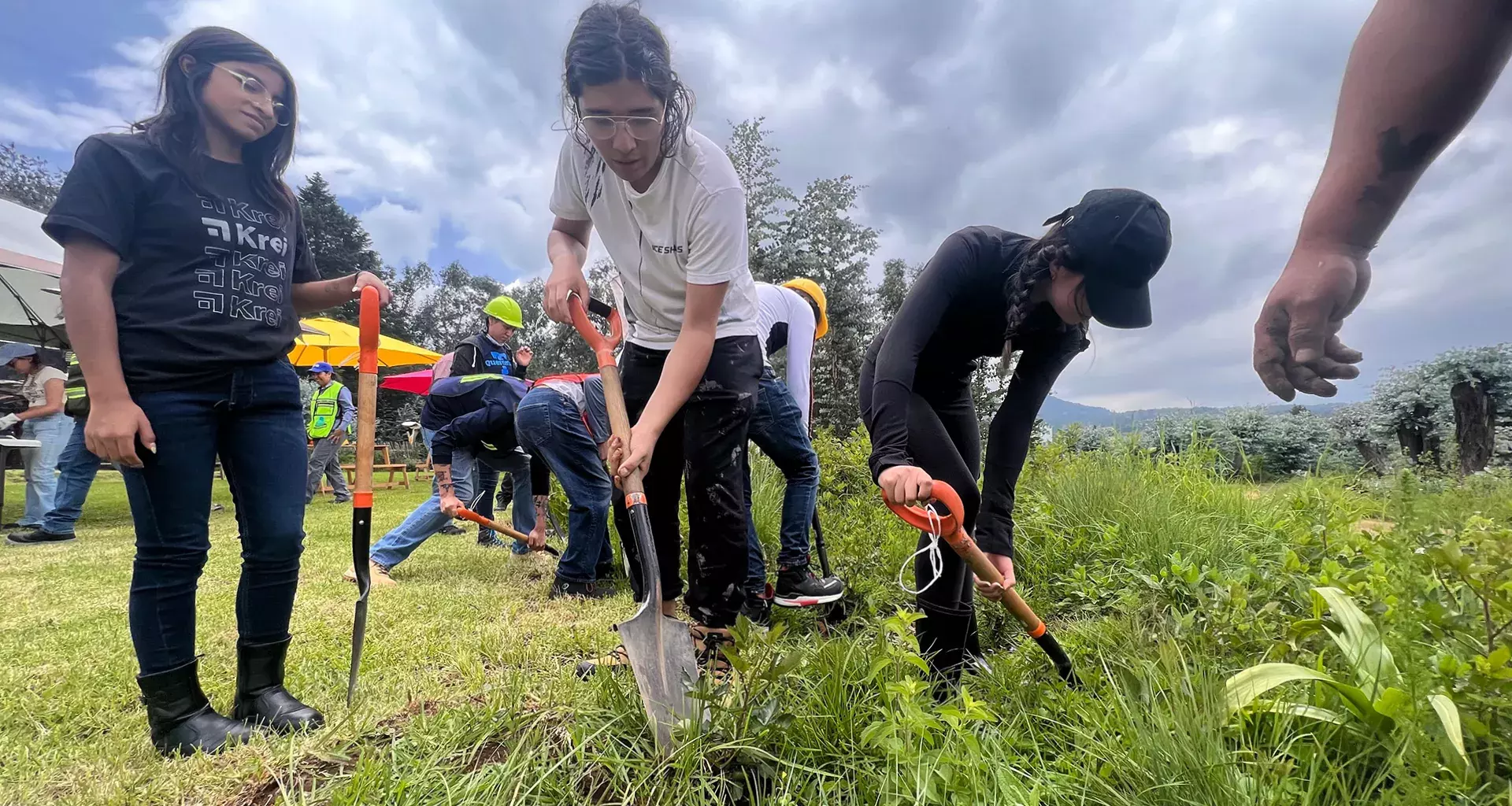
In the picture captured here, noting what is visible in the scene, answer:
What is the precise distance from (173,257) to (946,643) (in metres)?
2.43

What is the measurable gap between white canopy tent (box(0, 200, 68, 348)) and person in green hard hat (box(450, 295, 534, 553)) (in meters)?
5.49

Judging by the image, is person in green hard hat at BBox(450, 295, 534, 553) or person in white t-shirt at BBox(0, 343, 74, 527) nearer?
person in green hard hat at BBox(450, 295, 534, 553)

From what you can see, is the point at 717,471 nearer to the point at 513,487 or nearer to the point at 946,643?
the point at 946,643

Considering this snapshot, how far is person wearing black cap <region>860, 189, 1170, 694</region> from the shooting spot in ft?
5.34

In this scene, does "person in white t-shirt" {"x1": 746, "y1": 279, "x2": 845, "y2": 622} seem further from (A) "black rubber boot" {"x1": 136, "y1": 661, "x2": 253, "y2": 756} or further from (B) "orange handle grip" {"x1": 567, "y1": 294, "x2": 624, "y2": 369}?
(A) "black rubber boot" {"x1": 136, "y1": 661, "x2": 253, "y2": 756}

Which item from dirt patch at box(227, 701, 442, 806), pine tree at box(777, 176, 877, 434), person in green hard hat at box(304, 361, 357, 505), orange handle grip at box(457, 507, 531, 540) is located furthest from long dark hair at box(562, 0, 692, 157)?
pine tree at box(777, 176, 877, 434)

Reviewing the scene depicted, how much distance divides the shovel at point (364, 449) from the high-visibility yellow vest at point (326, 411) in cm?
706

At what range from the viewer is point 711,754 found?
144 cm

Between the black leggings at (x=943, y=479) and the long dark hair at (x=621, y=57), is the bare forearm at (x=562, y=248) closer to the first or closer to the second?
the long dark hair at (x=621, y=57)

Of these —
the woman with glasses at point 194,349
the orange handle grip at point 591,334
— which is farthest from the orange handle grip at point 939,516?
the woman with glasses at point 194,349

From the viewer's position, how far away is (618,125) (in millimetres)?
1711

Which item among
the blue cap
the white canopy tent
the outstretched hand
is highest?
the white canopy tent

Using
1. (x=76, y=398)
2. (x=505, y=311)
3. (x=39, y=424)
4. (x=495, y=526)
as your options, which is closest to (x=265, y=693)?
(x=495, y=526)

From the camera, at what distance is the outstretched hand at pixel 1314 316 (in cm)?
77
